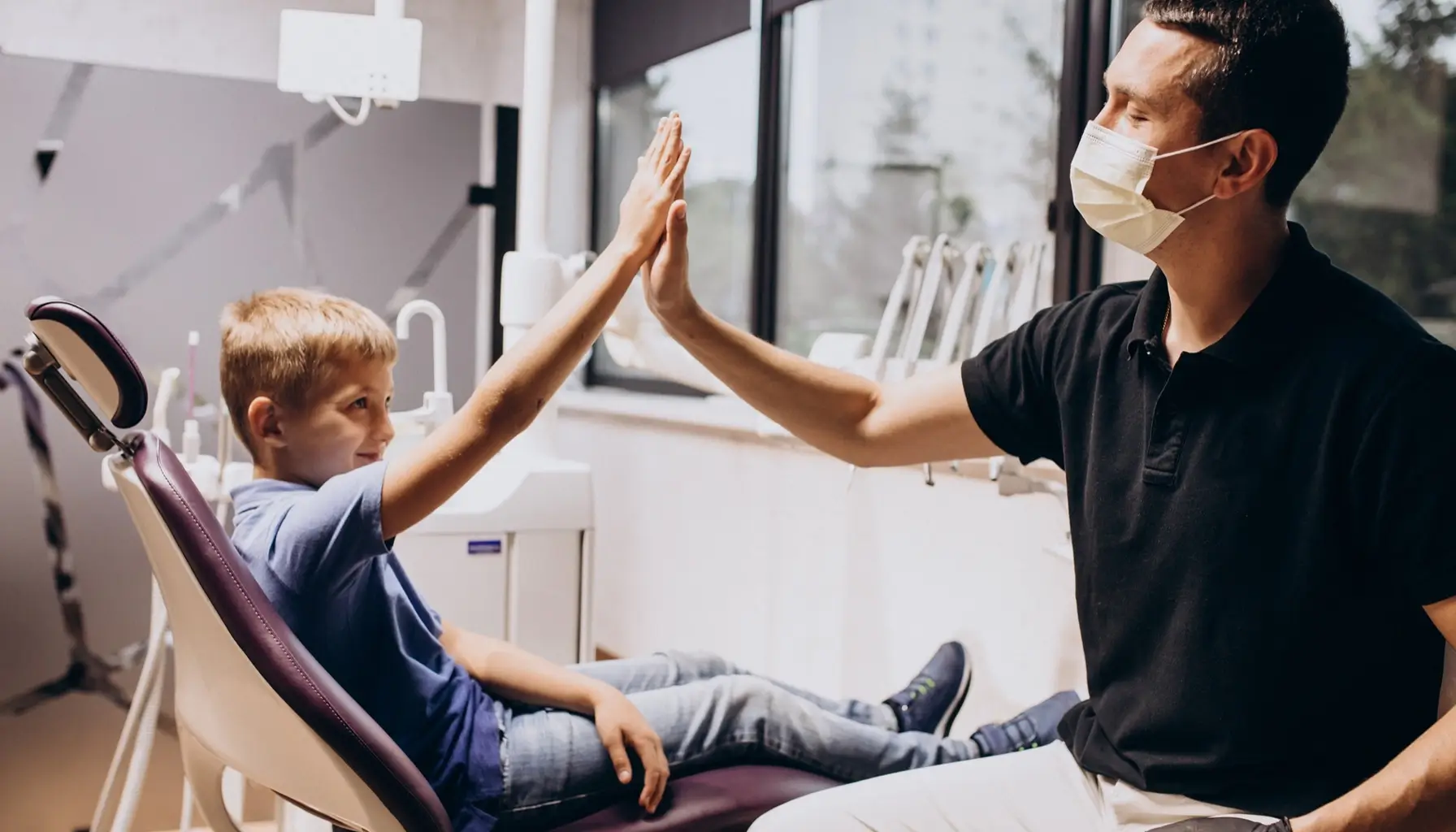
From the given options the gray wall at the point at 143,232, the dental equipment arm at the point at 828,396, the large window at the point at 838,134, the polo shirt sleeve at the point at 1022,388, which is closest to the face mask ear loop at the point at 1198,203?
the polo shirt sleeve at the point at 1022,388

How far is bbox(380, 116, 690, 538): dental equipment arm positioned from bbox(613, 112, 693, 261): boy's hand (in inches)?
2.8

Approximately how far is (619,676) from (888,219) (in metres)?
1.66

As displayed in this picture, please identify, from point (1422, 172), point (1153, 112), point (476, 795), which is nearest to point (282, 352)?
point (476, 795)

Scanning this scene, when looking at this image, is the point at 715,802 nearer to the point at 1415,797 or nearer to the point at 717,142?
the point at 1415,797

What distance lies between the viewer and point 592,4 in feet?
13.7

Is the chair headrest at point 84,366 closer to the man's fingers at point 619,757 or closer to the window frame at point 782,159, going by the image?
the man's fingers at point 619,757

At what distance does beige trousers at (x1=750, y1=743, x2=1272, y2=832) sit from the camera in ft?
3.80

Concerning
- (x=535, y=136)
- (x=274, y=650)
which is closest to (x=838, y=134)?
(x=535, y=136)

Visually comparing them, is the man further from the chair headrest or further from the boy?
the chair headrest

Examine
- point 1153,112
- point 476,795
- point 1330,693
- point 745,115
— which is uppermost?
point 745,115

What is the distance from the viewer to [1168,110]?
1.15 m

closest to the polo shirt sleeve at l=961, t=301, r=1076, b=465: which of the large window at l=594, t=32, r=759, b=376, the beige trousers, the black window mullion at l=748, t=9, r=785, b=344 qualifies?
the beige trousers

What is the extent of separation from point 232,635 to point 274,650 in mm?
39

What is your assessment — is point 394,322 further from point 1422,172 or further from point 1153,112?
point 1422,172
